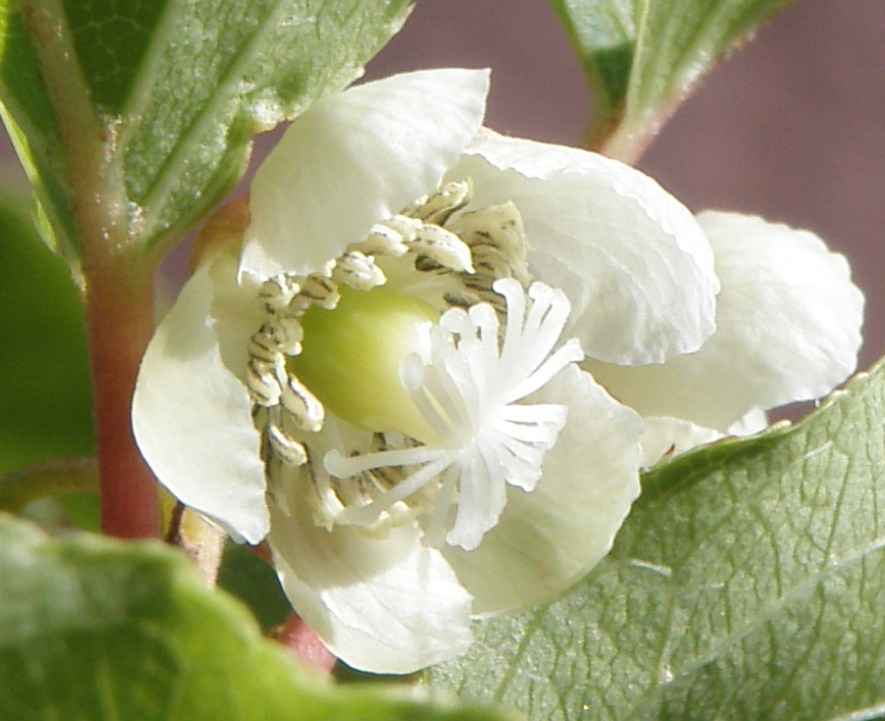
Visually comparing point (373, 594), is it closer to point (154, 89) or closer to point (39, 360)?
point (154, 89)

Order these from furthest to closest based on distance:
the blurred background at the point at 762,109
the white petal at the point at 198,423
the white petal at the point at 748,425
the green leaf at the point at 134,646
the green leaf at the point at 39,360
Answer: the blurred background at the point at 762,109 → the green leaf at the point at 39,360 → the white petal at the point at 748,425 → the white petal at the point at 198,423 → the green leaf at the point at 134,646

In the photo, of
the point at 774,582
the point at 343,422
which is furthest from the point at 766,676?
the point at 343,422

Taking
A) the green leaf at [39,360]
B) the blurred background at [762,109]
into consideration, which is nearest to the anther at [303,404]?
the green leaf at [39,360]

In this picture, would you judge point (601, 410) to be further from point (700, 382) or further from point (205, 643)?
point (205, 643)

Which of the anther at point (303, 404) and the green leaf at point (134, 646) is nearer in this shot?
the green leaf at point (134, 646)

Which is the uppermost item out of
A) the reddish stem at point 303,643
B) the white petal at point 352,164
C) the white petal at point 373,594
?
the white petal at point 352,164

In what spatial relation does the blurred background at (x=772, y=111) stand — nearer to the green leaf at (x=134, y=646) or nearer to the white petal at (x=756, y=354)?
the white petal at (x=756, y=354)
